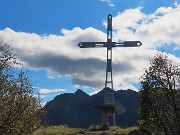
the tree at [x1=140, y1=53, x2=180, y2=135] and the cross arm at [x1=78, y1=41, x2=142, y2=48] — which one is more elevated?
the cross arm at [x1=78, y1=41, x2=142, y2=48]

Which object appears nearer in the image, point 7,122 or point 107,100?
point 7,122

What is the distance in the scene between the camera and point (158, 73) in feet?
163

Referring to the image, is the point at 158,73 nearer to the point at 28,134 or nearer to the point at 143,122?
the point at 143,122

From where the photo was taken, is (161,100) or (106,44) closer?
(161,100)

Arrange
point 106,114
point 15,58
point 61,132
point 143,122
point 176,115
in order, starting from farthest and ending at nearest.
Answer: point 106,114 → point 61,132 → point 143,122 → point 176,115 → point 15,58

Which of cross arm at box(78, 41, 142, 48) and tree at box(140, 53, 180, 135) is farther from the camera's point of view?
cross arm at box(78, 41, 142, 48)

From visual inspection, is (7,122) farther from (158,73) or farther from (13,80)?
(158,73)

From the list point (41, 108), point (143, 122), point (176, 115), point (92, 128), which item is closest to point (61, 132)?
point (92, 128)

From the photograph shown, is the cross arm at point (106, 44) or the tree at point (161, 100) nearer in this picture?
the tree at point (161, 100)

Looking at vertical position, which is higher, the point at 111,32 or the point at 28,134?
the point at 111,32

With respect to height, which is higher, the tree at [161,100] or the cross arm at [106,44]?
the cross arm at [106,44]

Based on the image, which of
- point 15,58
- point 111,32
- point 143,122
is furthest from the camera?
point 111,32

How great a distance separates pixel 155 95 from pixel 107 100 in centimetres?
3724

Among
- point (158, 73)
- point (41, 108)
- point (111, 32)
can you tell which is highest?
point (111, 32)
